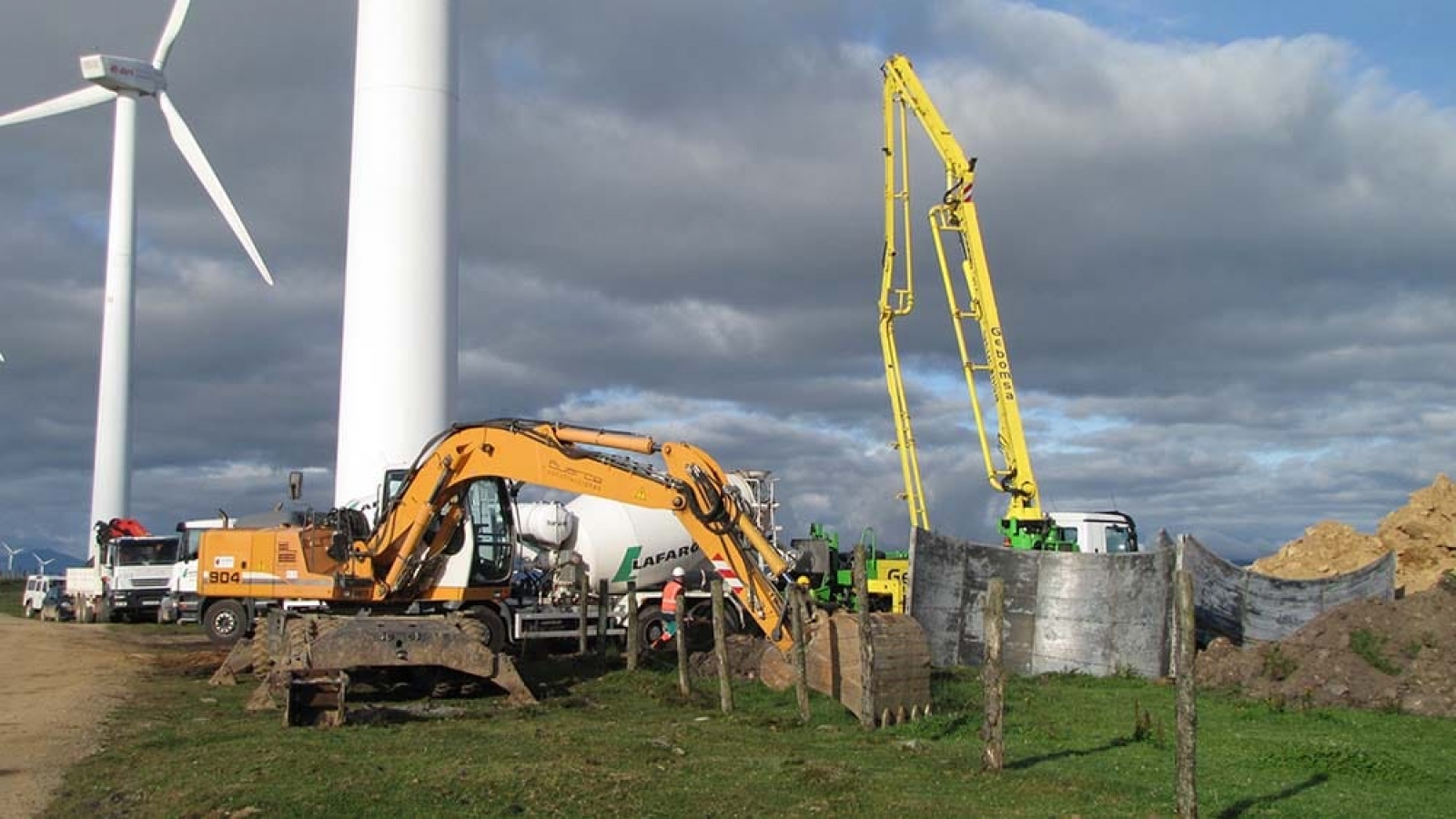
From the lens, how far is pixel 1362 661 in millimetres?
23203

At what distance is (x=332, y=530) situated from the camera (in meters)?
24.9

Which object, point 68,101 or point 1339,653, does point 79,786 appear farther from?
point 68,101

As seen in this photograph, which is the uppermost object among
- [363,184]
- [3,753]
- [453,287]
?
[363,184]

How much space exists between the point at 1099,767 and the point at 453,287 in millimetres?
20797

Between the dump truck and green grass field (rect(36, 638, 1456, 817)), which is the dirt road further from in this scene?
the dump truck

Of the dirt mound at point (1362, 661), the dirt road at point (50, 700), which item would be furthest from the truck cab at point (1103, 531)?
the dirt road at point (50, 700)

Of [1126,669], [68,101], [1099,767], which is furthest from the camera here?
[68,101]

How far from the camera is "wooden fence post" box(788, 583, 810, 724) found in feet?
62.8

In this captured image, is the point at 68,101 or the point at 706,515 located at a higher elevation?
the point at 68,101

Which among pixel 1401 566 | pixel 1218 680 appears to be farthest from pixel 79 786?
pixel 1401 566

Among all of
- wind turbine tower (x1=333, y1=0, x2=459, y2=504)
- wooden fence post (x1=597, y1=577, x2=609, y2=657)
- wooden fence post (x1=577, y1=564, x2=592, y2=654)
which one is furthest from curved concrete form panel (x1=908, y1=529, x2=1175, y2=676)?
wind turbine tower (x1=333, y1=0, x2=459, y2=504)

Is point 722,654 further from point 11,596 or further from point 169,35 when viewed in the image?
point 11,596

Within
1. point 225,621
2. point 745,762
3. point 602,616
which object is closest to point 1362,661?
point 745,762

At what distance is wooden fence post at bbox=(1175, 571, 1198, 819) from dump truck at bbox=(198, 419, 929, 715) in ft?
19.1
